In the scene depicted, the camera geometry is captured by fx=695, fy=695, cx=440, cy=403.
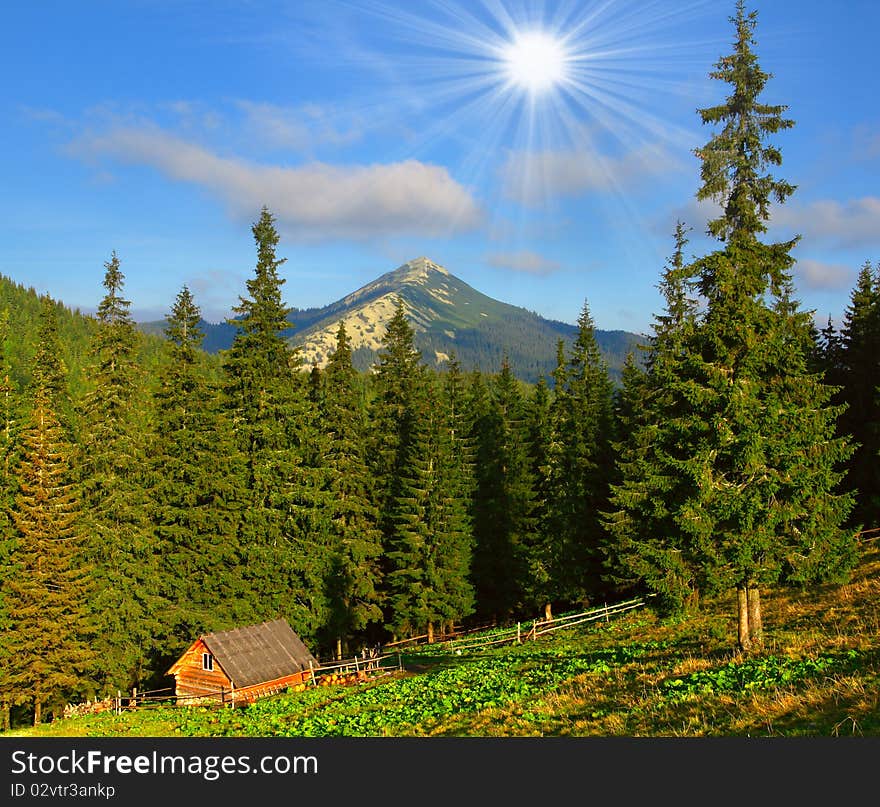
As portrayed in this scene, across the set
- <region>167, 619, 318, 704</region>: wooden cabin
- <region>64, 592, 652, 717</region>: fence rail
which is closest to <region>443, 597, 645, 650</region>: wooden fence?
<region>64, 592, 652, 717</region>: fence rail

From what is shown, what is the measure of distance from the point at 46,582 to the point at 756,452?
1400 inches

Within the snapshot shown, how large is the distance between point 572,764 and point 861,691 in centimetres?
589

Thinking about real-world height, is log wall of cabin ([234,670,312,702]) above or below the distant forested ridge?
below

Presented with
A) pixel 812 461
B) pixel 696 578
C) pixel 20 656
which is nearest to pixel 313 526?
pixel 20 656

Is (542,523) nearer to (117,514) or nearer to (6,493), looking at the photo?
(117,514)

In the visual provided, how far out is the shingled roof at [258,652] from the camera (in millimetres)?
33656

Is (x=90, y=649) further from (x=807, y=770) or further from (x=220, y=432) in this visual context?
(x=807, y=770)

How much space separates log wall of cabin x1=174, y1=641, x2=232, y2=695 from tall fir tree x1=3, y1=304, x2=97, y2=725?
587 centimetres

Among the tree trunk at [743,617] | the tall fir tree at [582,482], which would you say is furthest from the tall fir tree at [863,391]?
the tree trunk at [743,617]

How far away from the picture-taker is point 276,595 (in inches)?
1619

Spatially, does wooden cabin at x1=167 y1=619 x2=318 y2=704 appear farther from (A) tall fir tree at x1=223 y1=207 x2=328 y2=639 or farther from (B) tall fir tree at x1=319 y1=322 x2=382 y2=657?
(B) tall fir tree at x1=319 y1=322 x2=382 y2=657

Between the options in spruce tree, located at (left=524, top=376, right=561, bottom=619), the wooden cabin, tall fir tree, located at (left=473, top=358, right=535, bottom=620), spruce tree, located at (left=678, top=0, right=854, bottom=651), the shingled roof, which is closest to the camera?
spruce tree, located at (left=678, top=0, right=854, bottom=651)

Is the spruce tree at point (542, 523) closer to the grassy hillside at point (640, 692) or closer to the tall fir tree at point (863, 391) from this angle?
the grassy hillside at point (640, 692)

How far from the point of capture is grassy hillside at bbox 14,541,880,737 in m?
11.8
